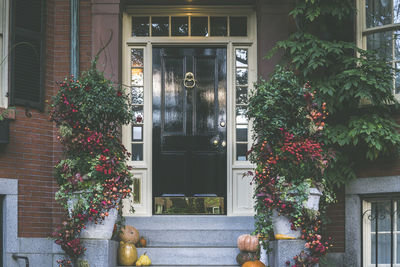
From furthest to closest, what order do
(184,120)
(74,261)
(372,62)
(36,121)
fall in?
(184,120) → (36,121) → (372,62) → (74,261)

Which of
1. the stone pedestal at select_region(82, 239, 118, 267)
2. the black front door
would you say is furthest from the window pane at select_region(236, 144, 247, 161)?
the stone pedestal at select_region(82, 239, 118, 267)

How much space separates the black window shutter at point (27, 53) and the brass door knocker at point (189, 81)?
6.33ft

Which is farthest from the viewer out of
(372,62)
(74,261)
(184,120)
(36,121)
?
(184,120)

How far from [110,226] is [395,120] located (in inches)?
143

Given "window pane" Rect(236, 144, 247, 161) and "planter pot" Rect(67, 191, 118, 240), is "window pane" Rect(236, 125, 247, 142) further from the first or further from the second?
"planter pot" Rect(67, 191, 118, 240)

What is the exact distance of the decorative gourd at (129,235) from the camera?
730 centimetres

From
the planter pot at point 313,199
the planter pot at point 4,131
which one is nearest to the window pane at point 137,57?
the planter pot at point 4,131

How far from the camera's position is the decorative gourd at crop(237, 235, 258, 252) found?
7.12 metres

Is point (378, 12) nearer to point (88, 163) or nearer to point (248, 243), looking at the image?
point (248, 243)

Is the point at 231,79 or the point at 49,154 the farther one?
the point at 231,79

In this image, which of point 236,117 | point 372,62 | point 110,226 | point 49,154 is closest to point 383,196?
point 372,62

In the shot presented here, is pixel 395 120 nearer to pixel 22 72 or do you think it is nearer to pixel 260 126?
pixel 260 126

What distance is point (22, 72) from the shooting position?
757 cm

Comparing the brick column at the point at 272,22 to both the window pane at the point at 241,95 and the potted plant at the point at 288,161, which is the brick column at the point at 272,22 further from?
the potted plant at the point at 288,161
